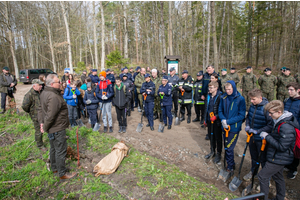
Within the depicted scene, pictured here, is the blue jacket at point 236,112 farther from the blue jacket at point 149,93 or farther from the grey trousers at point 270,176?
the blue jacket at point 149,93

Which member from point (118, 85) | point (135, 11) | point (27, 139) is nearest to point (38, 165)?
point (27, 139)

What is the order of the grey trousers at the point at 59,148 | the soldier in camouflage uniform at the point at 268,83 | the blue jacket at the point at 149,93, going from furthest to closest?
the soldier in camouflage uniform at the point at 268,83
the blue jacket at the point at 149,93
the grey trousers at the point at 59,148

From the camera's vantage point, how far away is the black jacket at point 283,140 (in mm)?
2504

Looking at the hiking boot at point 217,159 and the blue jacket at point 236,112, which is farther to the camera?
the hiking boot at point 217,159

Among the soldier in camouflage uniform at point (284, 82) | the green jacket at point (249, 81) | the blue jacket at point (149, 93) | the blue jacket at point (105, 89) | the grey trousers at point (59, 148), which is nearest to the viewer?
the grey trousers at point (59, 148)

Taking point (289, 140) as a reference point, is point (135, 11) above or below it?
above

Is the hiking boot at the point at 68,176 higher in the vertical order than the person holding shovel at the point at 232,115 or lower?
lower

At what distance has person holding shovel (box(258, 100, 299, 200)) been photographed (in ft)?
8.26

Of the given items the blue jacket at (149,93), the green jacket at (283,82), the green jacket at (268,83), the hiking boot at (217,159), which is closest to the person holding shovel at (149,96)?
the blue jacket at (149,93)

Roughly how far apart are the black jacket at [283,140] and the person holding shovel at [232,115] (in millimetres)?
931

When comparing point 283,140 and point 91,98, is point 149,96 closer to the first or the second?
point 91,98

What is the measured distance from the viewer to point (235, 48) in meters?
29.7

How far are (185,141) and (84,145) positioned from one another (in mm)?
3380

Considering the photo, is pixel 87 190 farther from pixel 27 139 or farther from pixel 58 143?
pixel 27 139
